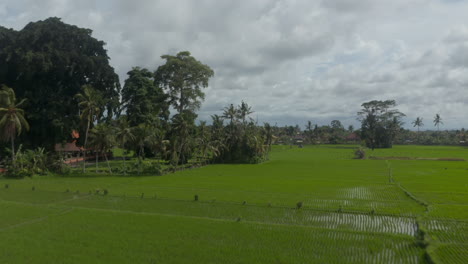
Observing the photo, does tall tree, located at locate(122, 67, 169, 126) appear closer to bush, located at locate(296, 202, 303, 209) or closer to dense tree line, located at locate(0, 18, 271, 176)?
dense tree line, located at locate(0, 18, 271, 176)

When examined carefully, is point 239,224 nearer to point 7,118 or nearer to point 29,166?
point 29,166

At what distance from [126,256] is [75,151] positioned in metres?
38.6

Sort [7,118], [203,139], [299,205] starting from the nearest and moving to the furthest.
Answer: [299,205]
[7,118]
[203,139]

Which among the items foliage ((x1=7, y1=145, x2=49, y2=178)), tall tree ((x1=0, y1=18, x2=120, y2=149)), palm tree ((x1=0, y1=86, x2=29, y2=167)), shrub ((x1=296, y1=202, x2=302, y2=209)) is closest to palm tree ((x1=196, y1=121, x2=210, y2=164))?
tall tree ((x1=0, y1=18, x2=120, y2=149))

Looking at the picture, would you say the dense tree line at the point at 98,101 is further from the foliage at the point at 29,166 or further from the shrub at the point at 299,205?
the shrub at the point at 299,205

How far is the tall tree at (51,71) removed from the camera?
1328 inches

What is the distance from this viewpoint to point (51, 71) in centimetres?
3584

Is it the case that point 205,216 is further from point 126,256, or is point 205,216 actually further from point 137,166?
point 137,166

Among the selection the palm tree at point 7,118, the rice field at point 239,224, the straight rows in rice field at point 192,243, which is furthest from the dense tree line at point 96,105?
the straight rows in rice field at point 192,243

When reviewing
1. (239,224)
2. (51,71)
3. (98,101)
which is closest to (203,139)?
(98,101)

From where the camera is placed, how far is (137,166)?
102 ft

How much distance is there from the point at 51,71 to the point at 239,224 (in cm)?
3300

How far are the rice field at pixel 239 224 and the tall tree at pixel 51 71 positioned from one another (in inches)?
579

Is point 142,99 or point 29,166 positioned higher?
point 142,99
